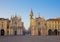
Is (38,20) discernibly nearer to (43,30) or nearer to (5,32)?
(43,30)

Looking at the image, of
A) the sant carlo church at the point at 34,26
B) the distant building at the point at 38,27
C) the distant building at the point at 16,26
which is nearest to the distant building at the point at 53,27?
the sant carlo church at the point at 34,26

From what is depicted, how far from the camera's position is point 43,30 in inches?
3022

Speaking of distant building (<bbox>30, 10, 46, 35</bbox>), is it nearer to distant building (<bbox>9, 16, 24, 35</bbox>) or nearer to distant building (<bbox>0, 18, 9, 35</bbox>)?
distant building (<bbox>9, 16, 24, 35</bbox>)

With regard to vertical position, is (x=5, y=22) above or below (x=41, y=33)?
above

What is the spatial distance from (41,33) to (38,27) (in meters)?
3.29

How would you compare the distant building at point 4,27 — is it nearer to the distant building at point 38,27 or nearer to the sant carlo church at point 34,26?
the sant carlo church at point 34,26

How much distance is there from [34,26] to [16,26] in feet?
28.8

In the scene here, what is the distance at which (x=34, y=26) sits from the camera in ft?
255

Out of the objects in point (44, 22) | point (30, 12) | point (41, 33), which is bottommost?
point (41, 33)

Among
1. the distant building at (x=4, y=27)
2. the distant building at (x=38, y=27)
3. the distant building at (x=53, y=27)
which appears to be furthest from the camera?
the distant building at (x=38, y=27)

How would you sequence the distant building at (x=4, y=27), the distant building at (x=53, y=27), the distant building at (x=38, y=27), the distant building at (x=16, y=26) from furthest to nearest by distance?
the distant building at (x=38, y=27) < the distant building at (x=53, y=27) < the distant building at (x=4, y=27) < the distant building at (x=16, y=26)

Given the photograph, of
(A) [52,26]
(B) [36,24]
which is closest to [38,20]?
(B) [36,24]

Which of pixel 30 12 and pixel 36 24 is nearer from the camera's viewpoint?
pixel 36 24

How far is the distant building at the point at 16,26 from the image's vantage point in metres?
74.7
